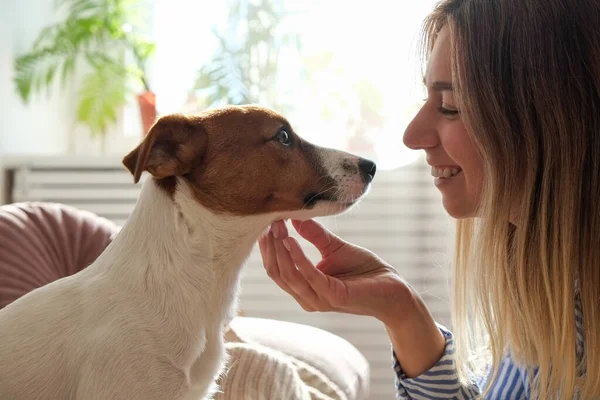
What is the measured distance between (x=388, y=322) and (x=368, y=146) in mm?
1932

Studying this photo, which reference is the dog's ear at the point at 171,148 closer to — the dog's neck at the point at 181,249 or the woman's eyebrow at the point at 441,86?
the dog's neck at the point at 181,249

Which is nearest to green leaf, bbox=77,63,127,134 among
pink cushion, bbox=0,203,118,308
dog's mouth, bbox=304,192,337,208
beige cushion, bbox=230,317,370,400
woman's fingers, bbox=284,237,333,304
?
pink cushion, bbox=0,203,118,308

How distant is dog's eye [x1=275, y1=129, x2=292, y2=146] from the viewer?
1.44 meters

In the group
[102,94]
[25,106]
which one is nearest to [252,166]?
[102,94]

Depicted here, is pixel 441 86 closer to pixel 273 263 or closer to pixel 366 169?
pixel 366 169

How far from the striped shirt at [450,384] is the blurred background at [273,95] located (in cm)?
168

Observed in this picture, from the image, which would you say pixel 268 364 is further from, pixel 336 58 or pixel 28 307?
pixel 336 58

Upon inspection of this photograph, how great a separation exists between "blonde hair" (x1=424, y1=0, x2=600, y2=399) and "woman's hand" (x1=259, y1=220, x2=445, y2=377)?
19 cm

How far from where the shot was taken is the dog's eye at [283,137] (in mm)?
1437

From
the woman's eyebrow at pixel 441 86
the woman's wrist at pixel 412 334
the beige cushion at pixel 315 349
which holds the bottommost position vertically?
the beige cushion at pixel 315 349

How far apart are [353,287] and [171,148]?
0.42 m

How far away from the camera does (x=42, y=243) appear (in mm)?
1979

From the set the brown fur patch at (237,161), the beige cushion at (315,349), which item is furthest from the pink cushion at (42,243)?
the brown fur patch at (237,161)

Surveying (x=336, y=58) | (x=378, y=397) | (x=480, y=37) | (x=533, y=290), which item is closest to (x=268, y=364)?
(x=533, y=290)
